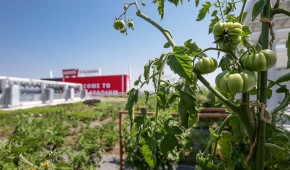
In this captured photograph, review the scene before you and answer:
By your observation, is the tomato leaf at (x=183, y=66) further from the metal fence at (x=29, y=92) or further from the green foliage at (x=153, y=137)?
the metal fence at (x=29, y=92)

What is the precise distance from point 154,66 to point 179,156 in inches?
155

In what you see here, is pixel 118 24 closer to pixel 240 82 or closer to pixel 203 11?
pixel 203 11

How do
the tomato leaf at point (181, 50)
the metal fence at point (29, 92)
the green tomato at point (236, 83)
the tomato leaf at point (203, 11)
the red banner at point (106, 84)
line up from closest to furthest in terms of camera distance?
the green tomato at point (236, 83) < the tomato leaf at point (181, 50) < the tomato leaf at point (203, 11) < the metal fence at point (29, 92) < the red banner at point (106, 84)

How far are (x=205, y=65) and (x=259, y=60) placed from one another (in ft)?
0.45

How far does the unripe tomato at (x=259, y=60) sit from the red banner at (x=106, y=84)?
32485 mm

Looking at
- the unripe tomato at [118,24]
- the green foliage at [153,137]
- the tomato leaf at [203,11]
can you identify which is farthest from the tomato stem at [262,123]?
the unripe tomato at [118,24]

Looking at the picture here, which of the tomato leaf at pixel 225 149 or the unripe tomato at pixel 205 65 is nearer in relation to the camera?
the unripe tomato at pixel 205 65

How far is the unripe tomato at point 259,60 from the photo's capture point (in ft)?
1.88

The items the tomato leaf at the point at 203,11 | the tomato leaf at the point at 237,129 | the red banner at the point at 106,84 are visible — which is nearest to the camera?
the tomato leaf at the point at 237,129

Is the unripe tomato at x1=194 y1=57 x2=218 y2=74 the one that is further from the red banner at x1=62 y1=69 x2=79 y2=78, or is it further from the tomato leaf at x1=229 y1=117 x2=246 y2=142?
the red banner at x1=62 y1=69 x2=79 y2=78

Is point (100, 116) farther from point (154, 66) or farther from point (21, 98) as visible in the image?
point (154, 66)

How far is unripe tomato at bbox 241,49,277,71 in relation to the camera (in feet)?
1.88

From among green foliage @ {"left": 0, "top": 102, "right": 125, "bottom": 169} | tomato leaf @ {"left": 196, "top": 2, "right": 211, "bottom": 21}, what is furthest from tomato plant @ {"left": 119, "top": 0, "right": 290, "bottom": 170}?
green foliage @ {"left": 0, "top": 102, "right": 125, "bottom": 169}

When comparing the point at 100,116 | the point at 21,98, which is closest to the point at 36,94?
the point at 21,98
